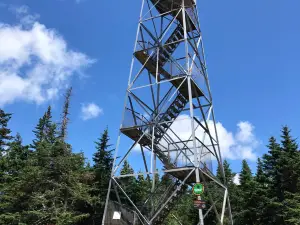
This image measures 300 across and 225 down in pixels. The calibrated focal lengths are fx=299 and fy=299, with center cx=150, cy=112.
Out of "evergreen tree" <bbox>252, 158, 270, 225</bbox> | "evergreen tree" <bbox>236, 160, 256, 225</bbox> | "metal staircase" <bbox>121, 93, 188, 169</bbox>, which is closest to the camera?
"metal staircase" <bbox>121, 93, 188, 169</bbox>

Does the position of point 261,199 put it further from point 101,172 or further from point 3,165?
point 3,165

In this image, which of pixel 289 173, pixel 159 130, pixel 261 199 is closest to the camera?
pixel 159 130

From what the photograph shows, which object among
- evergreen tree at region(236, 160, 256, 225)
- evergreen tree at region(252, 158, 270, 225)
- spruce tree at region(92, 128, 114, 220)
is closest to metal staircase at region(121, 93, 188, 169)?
spruce tree at region(92, 128, 114, 220)

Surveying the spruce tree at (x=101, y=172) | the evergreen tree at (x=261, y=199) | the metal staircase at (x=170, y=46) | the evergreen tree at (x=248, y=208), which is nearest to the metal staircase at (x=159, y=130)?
the metal staircase at (x=170, y=46)

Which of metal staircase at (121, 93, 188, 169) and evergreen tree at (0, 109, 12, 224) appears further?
evergreen tree at (0, 109, 12, 224)

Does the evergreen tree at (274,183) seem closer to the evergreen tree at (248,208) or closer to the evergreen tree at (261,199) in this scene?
the evergreen tree at (261,199)

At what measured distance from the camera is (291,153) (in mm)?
29016

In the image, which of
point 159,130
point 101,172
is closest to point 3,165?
point 101,172

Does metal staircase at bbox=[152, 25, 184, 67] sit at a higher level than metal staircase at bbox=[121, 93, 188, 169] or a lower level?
higher

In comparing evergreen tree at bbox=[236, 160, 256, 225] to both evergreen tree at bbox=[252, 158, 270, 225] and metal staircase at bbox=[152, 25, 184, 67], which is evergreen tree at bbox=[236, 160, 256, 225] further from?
metal staircase at bbox=[152, 25, 184, 67]

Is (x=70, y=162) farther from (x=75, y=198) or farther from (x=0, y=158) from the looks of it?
(x=0, y=158)

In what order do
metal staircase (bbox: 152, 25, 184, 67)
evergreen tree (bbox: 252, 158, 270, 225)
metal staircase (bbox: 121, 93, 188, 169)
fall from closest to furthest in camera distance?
metal staircase (bbox: 121, 93, 188, 169)
metal staircase (bbox: 152, 25, 184, 67)
evergreen tree (bbox: 252, 158, 270, 225)

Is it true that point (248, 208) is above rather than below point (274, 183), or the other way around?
below

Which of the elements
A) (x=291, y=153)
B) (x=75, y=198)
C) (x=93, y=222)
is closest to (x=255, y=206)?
(x=291, y=153)
